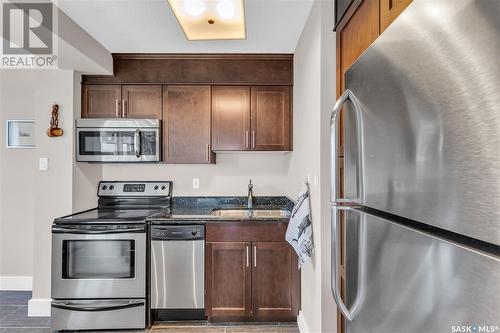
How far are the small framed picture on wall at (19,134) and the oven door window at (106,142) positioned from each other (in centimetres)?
106

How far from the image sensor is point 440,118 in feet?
1.69

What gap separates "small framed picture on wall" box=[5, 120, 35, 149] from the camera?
342cm

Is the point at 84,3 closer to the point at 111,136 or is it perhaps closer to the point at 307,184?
the point at 111,136

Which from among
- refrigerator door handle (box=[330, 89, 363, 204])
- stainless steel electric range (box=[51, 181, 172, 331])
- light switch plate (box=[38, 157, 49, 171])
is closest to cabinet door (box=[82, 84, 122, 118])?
light switch plate (box=[38, 157, 49, 171])

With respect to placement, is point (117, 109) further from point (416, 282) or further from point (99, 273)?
point (416, 282)

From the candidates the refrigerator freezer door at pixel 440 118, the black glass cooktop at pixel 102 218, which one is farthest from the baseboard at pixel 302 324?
the refrigerator freezer door at pixel 440 118

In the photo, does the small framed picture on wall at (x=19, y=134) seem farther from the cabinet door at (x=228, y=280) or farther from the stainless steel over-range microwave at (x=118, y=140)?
the cabinet door at (x=228, y=280)

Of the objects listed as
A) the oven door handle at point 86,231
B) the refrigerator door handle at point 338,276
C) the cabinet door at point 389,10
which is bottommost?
the oven door handle at point 86,231

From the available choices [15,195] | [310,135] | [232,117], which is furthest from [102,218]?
[310,135]

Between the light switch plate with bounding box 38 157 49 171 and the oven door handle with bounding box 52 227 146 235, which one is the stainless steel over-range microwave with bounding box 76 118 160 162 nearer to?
the light switch plate with bounding box 38 157 49 171

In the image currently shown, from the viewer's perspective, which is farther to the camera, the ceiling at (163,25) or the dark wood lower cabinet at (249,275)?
the dark wood lower cabinet at (249,275)

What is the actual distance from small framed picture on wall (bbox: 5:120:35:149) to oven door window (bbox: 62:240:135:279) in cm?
165

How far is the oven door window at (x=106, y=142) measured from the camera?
114 inches

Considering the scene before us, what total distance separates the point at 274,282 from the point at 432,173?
2.34m
